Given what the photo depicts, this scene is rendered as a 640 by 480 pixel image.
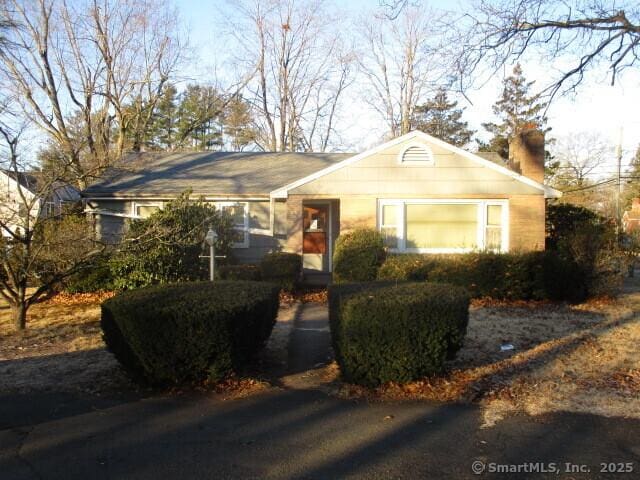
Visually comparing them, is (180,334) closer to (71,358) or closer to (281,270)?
(71,358)

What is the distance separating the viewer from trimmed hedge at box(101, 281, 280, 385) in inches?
228

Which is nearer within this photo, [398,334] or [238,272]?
[398,334]

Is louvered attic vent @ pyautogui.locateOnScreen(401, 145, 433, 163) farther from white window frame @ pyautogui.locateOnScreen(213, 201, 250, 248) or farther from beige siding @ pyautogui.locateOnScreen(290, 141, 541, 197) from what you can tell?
white window frame @ pyautogui.locateOnScreen(213, 201, 250, 248)

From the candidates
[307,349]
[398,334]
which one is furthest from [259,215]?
[398,334]

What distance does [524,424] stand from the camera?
5.10 meters

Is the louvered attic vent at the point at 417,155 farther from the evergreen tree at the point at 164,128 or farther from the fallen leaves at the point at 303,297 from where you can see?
the evergreen tree at the point at 164,128

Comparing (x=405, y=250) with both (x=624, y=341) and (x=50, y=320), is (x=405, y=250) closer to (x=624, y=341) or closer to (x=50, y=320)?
(x=624, y=341)

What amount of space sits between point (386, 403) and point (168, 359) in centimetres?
228

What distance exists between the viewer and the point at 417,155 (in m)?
14.4

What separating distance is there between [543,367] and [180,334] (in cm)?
452

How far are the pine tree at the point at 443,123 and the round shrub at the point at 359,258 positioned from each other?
26.1 m

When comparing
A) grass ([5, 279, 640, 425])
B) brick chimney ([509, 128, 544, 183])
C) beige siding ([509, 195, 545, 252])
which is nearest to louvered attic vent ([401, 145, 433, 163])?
beige siding ([509, 195, 545, 252])

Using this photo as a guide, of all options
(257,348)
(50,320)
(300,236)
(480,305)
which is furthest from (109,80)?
(257,348)

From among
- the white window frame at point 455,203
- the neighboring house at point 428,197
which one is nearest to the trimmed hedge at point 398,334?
the white window frame at point 455,203
